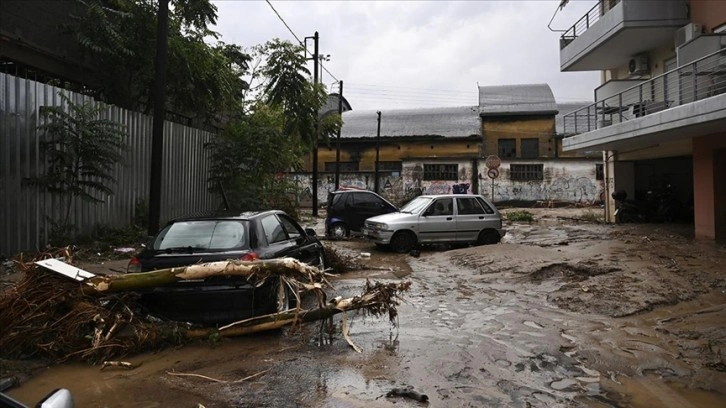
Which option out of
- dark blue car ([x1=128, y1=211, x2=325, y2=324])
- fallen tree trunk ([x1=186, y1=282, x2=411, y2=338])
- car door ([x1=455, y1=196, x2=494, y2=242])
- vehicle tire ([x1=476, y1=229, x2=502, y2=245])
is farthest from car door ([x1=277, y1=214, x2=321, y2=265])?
vehicle tire ([x1=476, y1=229, x2=502, y2=245])

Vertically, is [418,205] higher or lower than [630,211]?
higher

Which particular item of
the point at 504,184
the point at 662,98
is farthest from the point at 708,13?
the point at 504,184

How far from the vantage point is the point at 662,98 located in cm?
1415

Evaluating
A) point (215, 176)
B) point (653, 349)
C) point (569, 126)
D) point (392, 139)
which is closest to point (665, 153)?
point (653, 349)

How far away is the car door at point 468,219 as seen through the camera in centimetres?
1343

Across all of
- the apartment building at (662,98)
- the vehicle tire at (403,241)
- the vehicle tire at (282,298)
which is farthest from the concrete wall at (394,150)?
the vehicle tire at (282,298)

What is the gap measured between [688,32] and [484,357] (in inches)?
508

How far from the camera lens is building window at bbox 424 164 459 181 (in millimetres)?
33531

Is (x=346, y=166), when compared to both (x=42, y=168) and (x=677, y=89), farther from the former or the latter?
(x=42, y=168)

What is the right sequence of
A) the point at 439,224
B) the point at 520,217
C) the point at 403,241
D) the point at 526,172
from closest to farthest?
the point at 403,241
the point at 439,224
the point at 520,217
the point at 526,172

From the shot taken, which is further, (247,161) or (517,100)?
(517,100)

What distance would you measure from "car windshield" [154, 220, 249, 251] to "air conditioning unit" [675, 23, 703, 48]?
42.3ft

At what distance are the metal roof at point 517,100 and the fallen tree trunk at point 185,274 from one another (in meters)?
39.7

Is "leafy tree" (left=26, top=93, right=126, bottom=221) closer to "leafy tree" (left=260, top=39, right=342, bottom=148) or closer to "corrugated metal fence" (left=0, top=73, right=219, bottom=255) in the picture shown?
"corrugated metal fence" (left=0, top=73, right=219, bottom=255)
